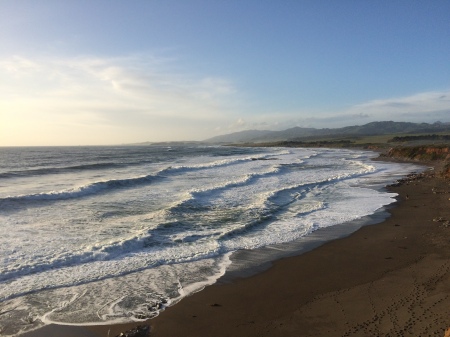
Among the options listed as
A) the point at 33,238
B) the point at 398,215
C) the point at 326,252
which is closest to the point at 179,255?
the point at 326,252

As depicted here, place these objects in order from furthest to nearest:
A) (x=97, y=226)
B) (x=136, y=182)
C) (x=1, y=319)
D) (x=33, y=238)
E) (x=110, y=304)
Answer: (x=136, y=182), (x=97, y=226), (x=33, y=238), (x=110, y=304), (x=1, y=319)

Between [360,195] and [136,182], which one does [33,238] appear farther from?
[360,195]

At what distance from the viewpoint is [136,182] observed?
30172 mm

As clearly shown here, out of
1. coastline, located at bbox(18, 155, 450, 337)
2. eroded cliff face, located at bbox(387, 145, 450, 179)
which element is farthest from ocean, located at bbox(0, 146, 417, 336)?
eroded cliff face, located at bbox(387, 145, 450, 179)

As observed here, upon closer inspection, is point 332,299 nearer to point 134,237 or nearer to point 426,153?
point 134,237

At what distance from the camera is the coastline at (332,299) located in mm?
7004

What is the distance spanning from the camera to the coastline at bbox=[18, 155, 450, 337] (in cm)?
700

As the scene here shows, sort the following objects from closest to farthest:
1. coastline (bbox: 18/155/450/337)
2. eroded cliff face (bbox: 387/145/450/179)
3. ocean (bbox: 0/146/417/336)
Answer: coastline (bbox: 18/155/450/337) < ocean (bbox: 0/146/417/336) < eroded cliff face (bbox: 387/145/450/179)

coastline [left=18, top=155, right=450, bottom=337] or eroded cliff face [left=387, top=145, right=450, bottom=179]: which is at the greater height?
eroded cliff face [left=387, top=145, right=450, bottom=179]

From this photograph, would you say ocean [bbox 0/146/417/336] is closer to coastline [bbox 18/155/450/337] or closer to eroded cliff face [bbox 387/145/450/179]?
coastline [bbox 18/155/450/337]

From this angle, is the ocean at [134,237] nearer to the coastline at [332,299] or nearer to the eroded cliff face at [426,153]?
the coastline at [332,299]

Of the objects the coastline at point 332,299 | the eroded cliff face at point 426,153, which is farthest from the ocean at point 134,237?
the eroded cliff face at point 426,153

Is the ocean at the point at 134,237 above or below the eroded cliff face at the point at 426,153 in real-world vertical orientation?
below

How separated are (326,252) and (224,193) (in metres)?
12.8
